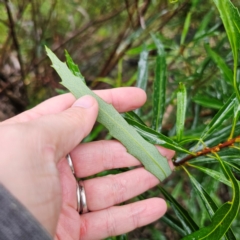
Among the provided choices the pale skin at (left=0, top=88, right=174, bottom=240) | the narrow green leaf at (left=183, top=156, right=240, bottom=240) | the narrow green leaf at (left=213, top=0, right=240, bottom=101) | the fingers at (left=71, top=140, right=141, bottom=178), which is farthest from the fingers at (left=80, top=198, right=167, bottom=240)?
the narrow green leaf at (left=213, top=0, right=240, bottom=101)

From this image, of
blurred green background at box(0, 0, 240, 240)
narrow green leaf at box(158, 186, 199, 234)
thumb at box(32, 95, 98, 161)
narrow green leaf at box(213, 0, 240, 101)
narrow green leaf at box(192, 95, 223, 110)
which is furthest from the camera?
blurred green background at box(0, 0, 240, 240)

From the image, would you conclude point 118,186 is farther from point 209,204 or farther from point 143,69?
point 143,69

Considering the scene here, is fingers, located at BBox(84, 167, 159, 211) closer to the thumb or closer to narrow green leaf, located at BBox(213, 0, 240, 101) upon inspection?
the thumb

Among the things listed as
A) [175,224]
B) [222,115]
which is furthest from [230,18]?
[175,224]

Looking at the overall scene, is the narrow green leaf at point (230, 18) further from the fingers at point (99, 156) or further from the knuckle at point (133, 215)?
the knuckle at point (133, 215)

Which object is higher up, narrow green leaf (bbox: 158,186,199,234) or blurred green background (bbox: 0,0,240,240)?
blurred green background (bbox: 0,0,240,240)

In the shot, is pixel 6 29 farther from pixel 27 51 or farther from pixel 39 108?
pixel 39 108

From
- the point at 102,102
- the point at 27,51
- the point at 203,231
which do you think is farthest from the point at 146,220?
the point at 27,51
